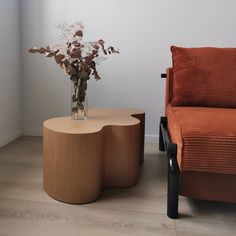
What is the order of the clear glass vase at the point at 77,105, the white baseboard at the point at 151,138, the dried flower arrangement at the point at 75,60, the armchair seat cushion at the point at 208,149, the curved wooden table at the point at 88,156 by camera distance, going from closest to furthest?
the armchair seat cushion at the point at 208,149, the curved wooden table at the point at 88,156, the dried flower arrangement at the point at 75,60, the clear glass vase at the point at 77,105, the white baseboard at the point at 151,138

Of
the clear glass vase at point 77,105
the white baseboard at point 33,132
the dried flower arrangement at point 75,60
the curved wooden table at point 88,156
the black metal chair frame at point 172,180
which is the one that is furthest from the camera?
the white baseboard at point 33,132

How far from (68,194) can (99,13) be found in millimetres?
1559

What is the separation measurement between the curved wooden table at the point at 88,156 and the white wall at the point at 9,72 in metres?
0.90

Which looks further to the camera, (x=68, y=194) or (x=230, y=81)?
(x=230, y=81)

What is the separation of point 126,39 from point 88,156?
131 centimetres

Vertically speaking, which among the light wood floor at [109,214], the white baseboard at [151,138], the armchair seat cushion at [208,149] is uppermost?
the armchair seat cushion at [208,149]

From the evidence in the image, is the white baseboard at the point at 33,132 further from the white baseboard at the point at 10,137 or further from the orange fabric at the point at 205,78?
the orange fabric at the point at 205,78

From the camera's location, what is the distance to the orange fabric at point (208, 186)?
1.09 metres

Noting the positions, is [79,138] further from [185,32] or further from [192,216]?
[185,32]

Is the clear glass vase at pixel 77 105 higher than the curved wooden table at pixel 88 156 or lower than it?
higher

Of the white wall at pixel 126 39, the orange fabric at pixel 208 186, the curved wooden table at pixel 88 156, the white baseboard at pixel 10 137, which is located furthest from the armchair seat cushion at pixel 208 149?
the white baseboard at pixel 10 137

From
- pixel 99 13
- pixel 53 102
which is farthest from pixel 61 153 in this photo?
pixel 99 13

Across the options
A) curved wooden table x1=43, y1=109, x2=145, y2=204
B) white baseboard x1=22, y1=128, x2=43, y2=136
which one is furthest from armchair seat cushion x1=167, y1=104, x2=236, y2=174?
white baseboard x1=22, y1=128, x2=43, y2=136

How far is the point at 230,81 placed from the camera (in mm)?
1580
